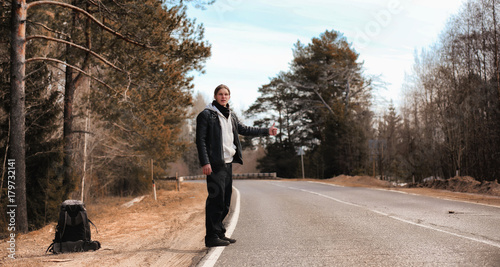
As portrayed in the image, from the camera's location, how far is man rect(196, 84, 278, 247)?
17.9ft

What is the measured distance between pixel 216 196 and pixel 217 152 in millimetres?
605

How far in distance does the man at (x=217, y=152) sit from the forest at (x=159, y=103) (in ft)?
19.9

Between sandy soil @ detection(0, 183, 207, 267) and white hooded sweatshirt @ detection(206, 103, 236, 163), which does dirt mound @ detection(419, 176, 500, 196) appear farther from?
white hooded sweatshirt @ detection(206, 103, 236, 163)

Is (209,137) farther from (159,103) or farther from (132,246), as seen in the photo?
(159,103)

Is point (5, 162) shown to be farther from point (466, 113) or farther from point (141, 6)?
point (466, 113)

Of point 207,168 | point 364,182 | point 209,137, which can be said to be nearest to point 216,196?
point 207,168

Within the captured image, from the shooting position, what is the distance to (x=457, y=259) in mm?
4328

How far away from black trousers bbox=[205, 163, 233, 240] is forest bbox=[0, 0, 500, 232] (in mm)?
6078

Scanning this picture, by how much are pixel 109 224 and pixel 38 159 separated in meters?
2.63

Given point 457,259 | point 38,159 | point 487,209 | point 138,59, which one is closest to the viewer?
point 457,259

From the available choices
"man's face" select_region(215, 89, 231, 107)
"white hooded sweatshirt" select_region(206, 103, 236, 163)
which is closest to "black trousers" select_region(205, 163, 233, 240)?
"white hooded sweatshirt" select_region(206, 103, 236, 163)

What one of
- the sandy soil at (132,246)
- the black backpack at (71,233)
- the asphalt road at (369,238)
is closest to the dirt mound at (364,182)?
the asphalt road at (369,238)

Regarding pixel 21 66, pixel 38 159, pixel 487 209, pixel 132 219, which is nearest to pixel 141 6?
pixel 21 66

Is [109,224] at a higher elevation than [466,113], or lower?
lower
